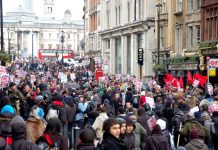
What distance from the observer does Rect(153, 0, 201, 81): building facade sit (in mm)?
42688

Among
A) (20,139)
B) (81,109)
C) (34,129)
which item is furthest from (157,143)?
(81,109)

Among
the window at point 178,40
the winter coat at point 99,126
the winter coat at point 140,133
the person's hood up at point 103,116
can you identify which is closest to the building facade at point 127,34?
the window at point 178,40

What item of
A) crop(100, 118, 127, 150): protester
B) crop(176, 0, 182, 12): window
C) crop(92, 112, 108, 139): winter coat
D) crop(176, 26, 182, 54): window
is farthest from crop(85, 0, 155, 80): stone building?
crop(100, 118, 127, 150): protester

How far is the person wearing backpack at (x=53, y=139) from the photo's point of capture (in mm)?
9711

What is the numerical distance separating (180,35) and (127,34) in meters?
15.4

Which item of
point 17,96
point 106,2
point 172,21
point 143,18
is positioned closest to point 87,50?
point 106,2

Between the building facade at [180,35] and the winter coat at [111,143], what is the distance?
31.6 metres

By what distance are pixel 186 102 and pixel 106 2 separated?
52720mm

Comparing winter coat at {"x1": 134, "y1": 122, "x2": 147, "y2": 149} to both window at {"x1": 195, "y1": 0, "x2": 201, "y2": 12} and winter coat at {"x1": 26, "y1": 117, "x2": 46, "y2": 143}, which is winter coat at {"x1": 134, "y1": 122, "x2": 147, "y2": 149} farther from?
window at {"x1": 195, "y1": 0, "x2": 201, "y2": 12}

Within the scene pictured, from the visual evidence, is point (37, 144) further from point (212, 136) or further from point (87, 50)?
point (87, 50)

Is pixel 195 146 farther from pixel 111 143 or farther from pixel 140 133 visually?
pixel 140 133

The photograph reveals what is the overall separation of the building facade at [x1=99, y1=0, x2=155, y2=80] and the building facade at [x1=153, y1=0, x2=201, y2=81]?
3904mm

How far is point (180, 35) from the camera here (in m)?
45.6

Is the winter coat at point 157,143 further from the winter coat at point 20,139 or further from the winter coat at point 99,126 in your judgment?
the winter coat at point 99,126
